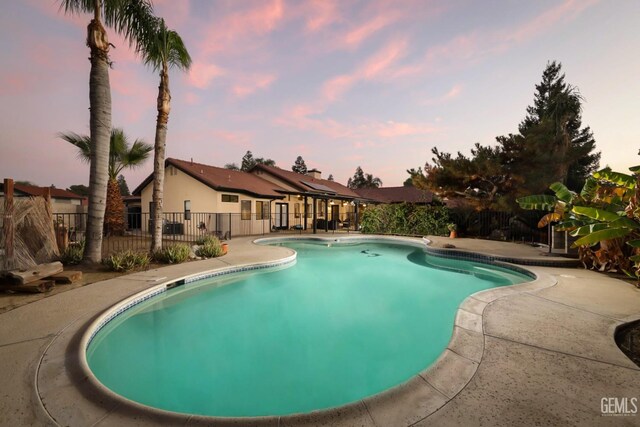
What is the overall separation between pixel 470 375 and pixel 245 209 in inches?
712

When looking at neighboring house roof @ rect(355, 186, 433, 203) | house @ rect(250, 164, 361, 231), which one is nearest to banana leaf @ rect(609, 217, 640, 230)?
house @ rect(250, 164, 361, 231)

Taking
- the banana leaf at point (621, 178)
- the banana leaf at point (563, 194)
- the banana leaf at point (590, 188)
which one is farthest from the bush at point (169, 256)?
the banana leaf at point (590, 188)

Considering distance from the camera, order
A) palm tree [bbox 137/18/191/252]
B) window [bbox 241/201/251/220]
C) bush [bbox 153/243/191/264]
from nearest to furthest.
Answer: 1. bush [bbox 153/243/191/264]
2. palm tree [bbox 137/18/191/252]
3. window [bbox 241/201/251/220]

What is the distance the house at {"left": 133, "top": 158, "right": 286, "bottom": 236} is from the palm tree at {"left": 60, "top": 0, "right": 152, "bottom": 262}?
329 inches

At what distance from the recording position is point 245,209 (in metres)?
19.2

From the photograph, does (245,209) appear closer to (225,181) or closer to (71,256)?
(225,181)

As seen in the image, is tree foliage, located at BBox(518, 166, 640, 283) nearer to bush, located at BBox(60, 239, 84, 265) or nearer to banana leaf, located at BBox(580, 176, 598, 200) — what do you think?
banana leaf, located at BBox(580, 176, 598, 200)

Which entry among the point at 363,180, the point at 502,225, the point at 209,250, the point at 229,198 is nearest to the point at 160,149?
the point at 209,250

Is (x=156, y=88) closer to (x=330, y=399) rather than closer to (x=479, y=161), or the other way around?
(x=330, y=399)

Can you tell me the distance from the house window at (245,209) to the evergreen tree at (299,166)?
163 ft

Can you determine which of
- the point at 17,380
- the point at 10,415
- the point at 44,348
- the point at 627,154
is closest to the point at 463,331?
the point at 10,415

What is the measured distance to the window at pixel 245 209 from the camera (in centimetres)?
1894

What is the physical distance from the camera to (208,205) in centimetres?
1736

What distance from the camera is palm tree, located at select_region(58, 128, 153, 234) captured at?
1492 cm
